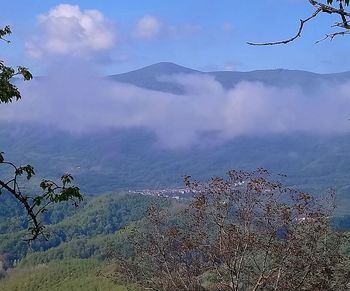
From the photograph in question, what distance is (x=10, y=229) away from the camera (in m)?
127

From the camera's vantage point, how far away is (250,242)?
11.7m

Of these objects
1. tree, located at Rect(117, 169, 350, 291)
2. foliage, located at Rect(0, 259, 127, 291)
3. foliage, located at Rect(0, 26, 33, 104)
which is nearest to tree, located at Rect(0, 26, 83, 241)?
foliage, located at Rect(0, 26, 33, 104)

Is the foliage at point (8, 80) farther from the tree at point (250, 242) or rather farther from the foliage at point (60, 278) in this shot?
the foliage at point (60, 278)

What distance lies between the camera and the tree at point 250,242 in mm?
12070

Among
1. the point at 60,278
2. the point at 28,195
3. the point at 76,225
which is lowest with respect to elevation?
the point at 76,225

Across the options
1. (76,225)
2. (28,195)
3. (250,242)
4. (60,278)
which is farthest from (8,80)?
(76,225)

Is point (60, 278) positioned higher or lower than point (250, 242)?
lower

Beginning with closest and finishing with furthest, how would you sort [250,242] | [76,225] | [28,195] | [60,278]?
[28,195] → [250,242] → [60,278] → [76,225]

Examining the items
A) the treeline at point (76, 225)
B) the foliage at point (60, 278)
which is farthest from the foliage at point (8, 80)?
the treeline at point (76, 225)

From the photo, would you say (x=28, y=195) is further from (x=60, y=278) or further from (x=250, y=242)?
(x=60, y=278)

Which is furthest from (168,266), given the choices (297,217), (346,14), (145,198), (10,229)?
(145,198)

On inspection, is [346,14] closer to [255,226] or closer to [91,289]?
[255,226]

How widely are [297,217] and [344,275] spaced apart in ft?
5.44

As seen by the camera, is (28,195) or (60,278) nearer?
(28,195)
